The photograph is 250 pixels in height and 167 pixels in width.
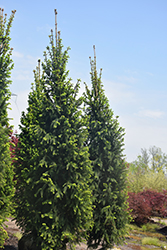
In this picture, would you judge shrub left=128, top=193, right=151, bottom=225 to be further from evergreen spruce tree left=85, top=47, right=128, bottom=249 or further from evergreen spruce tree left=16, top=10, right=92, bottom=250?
evergreen spruce tree left=16, top=10, right=92, bottom=250

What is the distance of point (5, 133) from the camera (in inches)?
265

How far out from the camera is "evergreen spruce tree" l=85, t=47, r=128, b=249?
25.9 feet

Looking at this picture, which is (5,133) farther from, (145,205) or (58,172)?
(145,205)

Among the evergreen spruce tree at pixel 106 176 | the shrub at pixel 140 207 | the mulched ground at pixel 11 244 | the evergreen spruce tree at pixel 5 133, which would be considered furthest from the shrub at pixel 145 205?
the evergreen spruce tree at pixel 5 133

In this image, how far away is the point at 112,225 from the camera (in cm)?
791

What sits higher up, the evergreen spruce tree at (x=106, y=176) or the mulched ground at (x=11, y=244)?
the evergreen spruce tree at (x=106, y=176)

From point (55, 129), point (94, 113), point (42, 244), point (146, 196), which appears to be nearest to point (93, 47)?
point (94, 113)

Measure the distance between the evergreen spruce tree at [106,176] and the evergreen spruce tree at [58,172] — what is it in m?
0.84

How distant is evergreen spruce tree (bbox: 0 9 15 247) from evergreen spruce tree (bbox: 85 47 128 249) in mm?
Result: 2872

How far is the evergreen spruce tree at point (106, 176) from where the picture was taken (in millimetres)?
7901

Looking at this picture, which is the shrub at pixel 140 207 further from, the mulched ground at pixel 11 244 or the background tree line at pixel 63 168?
the mulched ground at pixel 11 244

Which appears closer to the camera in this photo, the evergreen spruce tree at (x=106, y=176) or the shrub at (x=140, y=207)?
the evergreen spruce tree at (x=106, y=176)

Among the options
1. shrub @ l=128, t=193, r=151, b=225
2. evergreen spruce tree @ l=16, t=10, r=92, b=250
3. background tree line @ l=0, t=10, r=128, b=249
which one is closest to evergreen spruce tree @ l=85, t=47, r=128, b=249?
background tree line @ l=0, t=10, r=128, b=249

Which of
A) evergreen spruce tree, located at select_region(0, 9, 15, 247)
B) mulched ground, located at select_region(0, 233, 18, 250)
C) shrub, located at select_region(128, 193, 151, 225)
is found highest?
evergreen spruce tree, located at select_region(0, 9, 15, 247)
